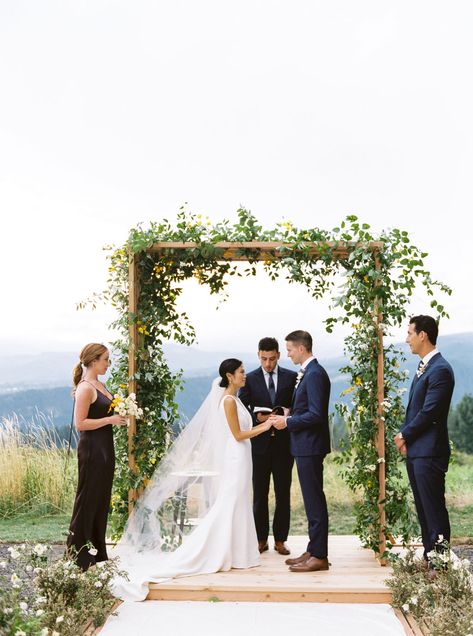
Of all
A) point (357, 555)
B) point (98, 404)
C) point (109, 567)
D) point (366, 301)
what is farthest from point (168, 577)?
point (366, 301)

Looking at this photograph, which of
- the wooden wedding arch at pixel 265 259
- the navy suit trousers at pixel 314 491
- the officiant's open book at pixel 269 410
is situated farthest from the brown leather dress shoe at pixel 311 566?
the officiant's open book at pixel 269 410

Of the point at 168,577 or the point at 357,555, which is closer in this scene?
the point at 168,577

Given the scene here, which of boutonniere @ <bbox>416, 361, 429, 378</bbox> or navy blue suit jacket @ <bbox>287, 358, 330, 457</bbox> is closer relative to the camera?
boutonniere @ <bbox>416, 361, 429, 378</bbox>

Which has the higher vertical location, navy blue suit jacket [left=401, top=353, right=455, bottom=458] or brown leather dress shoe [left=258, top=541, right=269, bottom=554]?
navy blue suit jacket [left=401, top=353, right=455, bottom=458]

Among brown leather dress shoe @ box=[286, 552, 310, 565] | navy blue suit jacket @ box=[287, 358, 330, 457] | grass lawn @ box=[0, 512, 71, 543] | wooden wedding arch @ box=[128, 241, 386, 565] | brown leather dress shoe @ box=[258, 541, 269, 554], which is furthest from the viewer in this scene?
grass lawn @ box=[0, 512, 71, 543]

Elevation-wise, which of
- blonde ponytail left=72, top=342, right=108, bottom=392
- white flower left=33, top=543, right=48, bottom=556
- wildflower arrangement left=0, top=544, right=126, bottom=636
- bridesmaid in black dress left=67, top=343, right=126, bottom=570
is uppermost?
blonde ponytail left=72, top=342, right=108, bottom=392

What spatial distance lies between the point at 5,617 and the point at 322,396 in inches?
103

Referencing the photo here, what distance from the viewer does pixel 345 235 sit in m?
6.45

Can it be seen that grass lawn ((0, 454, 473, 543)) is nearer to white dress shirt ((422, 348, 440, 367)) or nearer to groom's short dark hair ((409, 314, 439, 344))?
white dress shirt ((422, 348, 440, 367))

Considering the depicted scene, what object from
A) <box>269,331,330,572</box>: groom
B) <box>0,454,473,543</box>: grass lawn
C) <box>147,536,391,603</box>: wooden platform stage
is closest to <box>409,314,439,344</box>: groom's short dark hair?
<box>269,331,330,572</box>: groom

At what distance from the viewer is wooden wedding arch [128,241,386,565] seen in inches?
253

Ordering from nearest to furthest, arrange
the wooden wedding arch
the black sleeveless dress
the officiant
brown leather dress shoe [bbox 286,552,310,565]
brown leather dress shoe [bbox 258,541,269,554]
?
the black sleeveless dress < brown leather dress shoe [bbox 286,552,310,565] < the wooden wedding arch < the officiant < brown leather dress shoe [bbox 258,541,269,554]

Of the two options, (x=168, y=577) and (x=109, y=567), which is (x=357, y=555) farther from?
(x=109, y=567)

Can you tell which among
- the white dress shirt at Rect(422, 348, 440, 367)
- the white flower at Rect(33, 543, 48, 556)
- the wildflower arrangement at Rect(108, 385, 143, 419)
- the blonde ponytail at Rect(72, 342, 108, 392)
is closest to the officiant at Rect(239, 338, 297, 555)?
the wildflower arrangement at Rect(108, 385, 143, 419)
